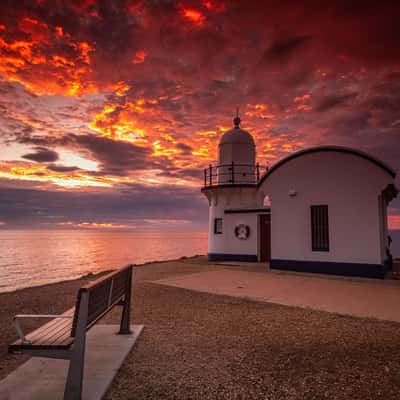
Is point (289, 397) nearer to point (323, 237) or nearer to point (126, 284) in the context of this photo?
point (126, 284)

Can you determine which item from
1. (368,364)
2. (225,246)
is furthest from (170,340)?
(225,246)

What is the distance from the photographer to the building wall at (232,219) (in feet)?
64.1

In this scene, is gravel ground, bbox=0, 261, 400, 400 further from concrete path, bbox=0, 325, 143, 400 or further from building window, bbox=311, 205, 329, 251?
building window, bbox=311, 205, 329, 251

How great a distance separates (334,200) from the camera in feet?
45.8

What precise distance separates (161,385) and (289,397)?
1.50 metres

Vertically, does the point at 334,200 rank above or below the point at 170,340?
above

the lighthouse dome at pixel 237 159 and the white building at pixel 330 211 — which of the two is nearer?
the white building at pixel 330 211

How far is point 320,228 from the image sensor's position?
1432 centimetres

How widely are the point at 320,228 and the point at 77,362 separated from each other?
Result: 12852 millimetres

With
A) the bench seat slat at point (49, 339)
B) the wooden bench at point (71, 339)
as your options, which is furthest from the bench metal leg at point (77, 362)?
the bench seat slat at point (49, 339)

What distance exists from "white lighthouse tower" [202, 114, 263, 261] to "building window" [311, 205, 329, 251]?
506 cm

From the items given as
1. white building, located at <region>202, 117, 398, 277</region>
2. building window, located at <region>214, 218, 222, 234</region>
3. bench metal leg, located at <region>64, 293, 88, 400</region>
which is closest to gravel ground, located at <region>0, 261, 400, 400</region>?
bench metal leg, located at <region>64, 293, 88, 400</region>

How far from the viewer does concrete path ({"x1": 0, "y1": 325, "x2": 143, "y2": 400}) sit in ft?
11.7

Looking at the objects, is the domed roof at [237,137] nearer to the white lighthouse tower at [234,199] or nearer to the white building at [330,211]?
the white lighthouse tower at [234,199]
